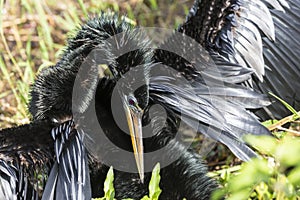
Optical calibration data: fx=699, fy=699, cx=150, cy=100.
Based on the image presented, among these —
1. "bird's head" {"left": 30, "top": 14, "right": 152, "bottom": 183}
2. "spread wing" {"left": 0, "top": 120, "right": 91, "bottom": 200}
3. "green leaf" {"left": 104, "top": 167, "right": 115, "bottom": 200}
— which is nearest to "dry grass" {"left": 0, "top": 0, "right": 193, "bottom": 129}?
"bird's head" {"left": 30, "top": 14, "right": 152, "bottom": 183}

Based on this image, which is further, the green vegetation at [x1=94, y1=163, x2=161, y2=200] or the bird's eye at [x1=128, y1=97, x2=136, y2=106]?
the bird's eye at [x1=128, y1=97, x2=136, y2=106]

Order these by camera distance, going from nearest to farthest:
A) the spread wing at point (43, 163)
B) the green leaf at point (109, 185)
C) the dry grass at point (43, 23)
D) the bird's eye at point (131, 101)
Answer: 1. the green leaf at point (109, 185)
2. the spread wing at point (43, 163)
3. the bird's eye at point (131, 101)
4. the dry grass at point (43, 23)

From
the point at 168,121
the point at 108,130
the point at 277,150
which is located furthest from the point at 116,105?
the point at 277,150

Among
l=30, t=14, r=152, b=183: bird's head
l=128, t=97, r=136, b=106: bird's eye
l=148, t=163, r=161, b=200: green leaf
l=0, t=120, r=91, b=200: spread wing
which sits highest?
l=30, t=14, r=152, b=183: bird's head

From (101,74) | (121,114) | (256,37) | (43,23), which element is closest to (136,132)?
(121,114)

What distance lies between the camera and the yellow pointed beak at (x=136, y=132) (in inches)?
85.7

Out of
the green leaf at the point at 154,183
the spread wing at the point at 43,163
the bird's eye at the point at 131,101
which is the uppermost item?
the bird's eye at the point at 131,101

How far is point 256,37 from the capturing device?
2539 mm

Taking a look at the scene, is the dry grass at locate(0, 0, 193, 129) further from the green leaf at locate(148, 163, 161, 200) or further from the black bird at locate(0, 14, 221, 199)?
the green leaf at locate(148, 163, 161, 200)

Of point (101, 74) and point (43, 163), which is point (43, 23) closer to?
point (101, 74)

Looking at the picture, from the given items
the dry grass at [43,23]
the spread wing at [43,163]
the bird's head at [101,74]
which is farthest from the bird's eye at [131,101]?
the dry grass at [43,23]

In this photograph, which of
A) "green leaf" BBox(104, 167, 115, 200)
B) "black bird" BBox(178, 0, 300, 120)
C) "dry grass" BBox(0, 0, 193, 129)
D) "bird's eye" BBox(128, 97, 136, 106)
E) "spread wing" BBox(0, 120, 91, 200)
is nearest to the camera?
"green leaf" BBox(104, 167, 115, 200)

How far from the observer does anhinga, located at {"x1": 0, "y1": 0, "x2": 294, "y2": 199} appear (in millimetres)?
2100

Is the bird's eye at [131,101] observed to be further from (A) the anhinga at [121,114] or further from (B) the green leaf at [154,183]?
(B) the green leaf at [154,183]
